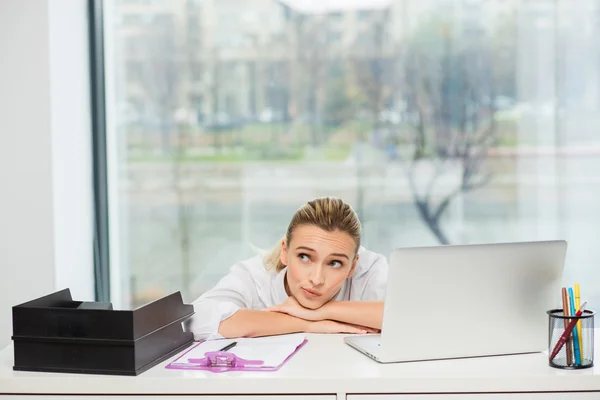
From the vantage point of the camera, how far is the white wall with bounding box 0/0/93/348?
3.40 metres

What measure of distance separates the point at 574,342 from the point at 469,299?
251mm

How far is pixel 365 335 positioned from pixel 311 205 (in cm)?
46

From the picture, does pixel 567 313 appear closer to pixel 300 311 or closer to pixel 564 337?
pixel 564 337

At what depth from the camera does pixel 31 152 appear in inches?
135

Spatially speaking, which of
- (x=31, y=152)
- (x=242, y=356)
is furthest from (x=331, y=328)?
(x=31, y=152)

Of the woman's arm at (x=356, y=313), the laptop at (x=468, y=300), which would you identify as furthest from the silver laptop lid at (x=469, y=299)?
the woman's arm at (x=356, y=313)

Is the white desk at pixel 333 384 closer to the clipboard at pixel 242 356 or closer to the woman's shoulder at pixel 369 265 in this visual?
the clipboard at pixel 242 356

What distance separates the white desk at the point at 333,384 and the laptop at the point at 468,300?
7 cm

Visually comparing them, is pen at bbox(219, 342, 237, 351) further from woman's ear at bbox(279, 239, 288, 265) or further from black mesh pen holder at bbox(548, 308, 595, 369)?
black mesh pen holder at bbox(548, 308, 595, 369)

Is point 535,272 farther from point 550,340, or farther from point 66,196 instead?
point 66,196

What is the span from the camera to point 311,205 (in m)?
2.50

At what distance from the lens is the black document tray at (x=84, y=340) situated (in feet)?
6.14

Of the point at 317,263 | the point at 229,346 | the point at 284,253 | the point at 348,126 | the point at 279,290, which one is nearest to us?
the point at 229,346

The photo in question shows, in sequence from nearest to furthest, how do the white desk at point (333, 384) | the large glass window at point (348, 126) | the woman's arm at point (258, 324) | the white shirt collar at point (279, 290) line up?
the white desk at point (333, 384), the woman's arm at point (258, 324), the white shirt collar at point (279, 290), the large glass window at point (348, 126)
